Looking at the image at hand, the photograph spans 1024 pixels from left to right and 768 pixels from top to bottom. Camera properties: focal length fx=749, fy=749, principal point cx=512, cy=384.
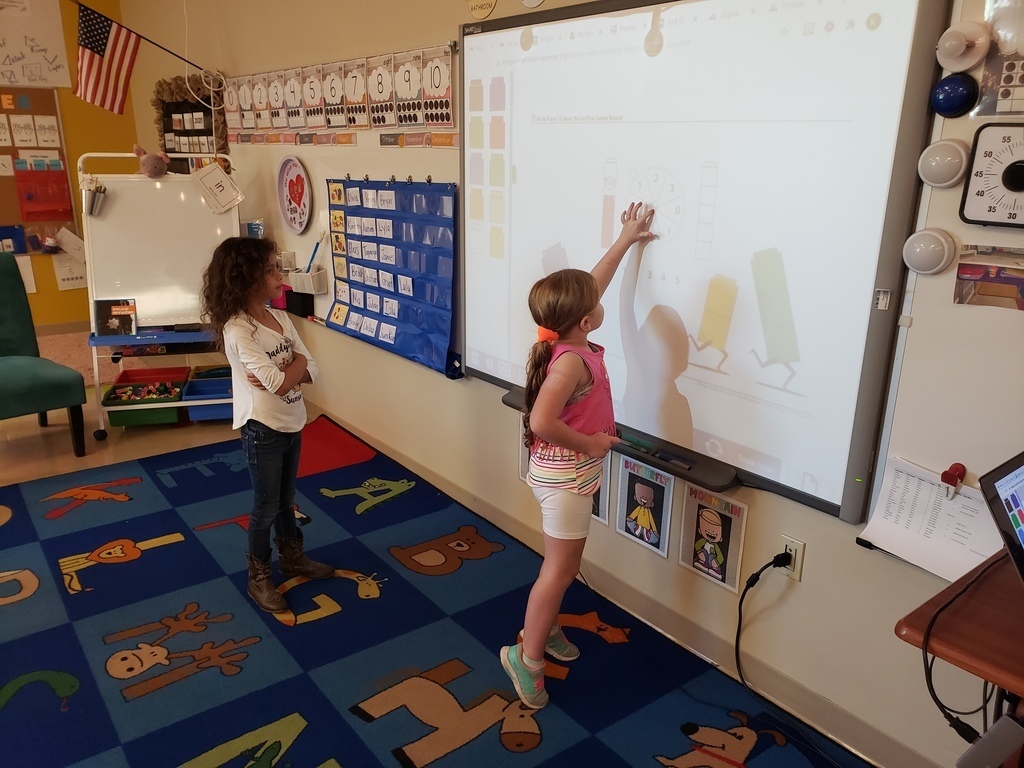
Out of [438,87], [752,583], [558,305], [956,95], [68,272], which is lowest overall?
[752,583]

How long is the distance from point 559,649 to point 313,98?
8.71 feet

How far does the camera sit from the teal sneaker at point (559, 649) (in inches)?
84.9

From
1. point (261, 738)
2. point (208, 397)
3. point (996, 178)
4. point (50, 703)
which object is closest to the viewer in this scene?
point (996, 178)

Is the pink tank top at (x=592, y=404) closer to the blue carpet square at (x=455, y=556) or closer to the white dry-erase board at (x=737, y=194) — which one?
the white dry-erase board at (x=737, y=194)

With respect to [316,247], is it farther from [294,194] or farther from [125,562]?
[125,562]

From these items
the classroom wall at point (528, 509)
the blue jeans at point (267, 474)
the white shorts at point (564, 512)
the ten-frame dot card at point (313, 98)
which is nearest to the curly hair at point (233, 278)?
the blue jeans at point (267, 474)

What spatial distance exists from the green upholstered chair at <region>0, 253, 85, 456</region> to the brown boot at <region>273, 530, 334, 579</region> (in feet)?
5.25

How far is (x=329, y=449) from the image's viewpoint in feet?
11.9

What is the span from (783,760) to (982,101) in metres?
1.50

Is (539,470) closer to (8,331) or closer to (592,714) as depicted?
(592,714)

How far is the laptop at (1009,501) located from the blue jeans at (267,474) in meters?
1.80

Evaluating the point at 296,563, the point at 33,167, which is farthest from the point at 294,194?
the point at 33,167

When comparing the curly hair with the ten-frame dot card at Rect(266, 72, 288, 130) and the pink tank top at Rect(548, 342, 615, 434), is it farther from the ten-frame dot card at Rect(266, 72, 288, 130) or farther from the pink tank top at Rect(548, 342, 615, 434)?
the ten-frame dot card at Rect(266, 72, 288, 130)

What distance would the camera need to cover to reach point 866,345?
1.59m
